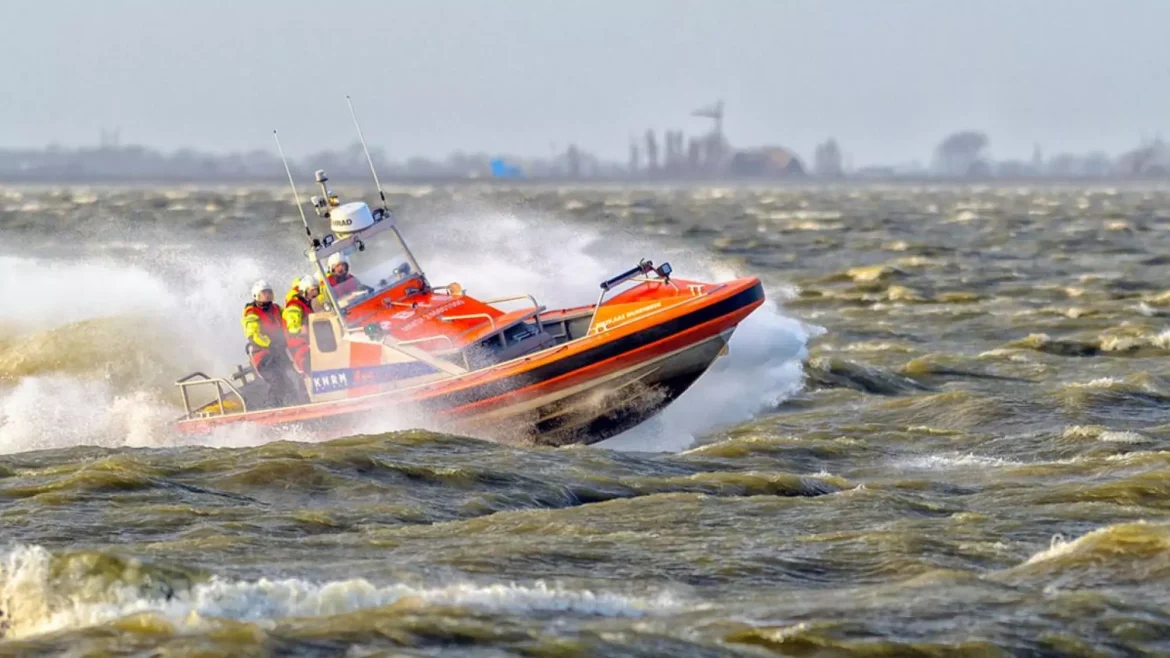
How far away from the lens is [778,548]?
11.2 meters

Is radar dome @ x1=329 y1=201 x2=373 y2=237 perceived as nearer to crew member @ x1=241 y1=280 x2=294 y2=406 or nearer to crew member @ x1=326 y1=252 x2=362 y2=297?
crew member @ x1=326 y1=252 x2=362 y2=297

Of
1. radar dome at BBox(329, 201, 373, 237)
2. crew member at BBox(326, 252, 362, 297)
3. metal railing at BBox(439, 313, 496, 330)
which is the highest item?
radar dome at BBox(329, 201, 373, 237)

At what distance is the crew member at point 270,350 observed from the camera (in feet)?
54.3

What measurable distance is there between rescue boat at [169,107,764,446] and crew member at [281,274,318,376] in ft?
0.27

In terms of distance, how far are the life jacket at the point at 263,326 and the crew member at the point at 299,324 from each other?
0.25 ft

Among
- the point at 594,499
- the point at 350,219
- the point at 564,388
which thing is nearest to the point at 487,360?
the point at 564,388

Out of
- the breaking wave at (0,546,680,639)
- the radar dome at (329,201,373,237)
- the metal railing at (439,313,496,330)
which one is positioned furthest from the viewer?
the radar dome at (329,201,373,237)

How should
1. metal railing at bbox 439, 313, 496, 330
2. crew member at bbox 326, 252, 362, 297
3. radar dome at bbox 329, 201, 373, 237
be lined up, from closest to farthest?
metal railing at bbox 439, 313, 496, 330
crew member at bbox 326, 252, 362, 297
radar dome at bbox 329, 201, 373, 237

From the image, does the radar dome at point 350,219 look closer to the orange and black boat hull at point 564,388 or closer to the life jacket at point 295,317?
the life jacket at point 295,317

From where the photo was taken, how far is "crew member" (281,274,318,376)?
16.5m

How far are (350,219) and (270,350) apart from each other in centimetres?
149

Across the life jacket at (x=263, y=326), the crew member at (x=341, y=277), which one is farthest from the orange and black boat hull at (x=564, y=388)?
the crew member at (x=341, y=277)

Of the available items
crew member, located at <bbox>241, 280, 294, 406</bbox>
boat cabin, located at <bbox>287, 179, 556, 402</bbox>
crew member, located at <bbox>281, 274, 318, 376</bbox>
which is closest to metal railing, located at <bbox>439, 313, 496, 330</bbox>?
boat cabin, located at <bbox>287, 179, 556, 402</bbox>

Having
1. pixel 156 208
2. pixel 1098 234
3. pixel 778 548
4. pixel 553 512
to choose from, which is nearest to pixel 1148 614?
pixel 778 548
